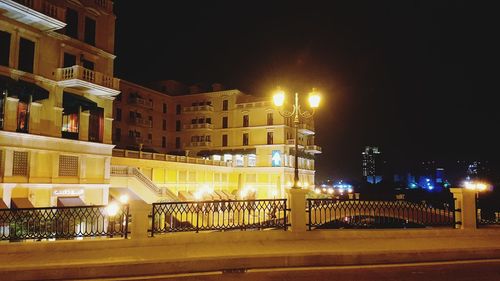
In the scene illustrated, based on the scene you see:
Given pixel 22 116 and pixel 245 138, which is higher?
pixel 245 138

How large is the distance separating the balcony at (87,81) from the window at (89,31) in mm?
2828

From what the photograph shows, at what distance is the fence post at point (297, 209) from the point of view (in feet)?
41.9

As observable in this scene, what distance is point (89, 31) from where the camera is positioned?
29312 mm

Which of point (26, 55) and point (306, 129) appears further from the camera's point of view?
point (306, 129)

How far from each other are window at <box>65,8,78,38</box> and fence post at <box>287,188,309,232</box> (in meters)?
22.0

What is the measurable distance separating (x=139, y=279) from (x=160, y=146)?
5342cm

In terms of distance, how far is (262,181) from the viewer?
60.8m

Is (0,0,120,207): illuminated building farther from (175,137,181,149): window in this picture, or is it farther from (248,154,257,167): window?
(175,137,181,149): window

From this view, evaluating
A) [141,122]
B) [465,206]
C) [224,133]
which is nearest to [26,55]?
[465,206]

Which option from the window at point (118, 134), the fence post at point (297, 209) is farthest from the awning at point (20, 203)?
the window at point (118, 134)

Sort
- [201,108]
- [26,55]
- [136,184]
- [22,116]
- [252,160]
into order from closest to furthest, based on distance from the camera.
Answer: [22,116]
[26,55]
[136,184]
[252,160]
[201,108]

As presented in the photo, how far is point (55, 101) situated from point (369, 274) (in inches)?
936

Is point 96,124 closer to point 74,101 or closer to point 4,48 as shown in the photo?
point 74,101

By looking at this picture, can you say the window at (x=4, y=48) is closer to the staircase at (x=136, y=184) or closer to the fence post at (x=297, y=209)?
the staircase at (x=136, y=184)
